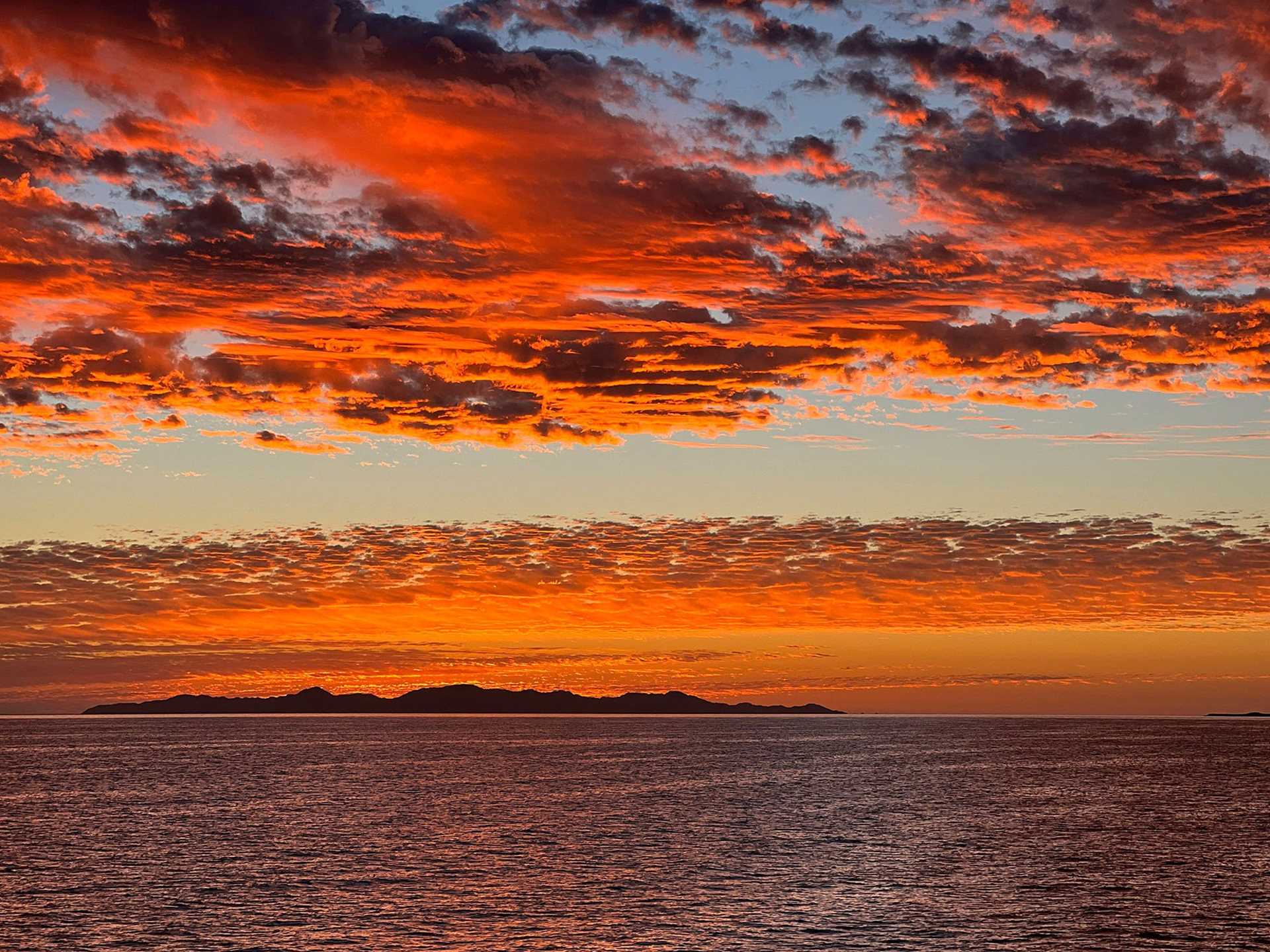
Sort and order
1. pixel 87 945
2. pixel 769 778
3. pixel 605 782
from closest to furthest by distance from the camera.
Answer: pixel 87 945 < pixel 605 782 < pixel 769 778

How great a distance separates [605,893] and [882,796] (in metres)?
61.5

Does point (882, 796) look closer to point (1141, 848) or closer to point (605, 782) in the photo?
point (605, 782)

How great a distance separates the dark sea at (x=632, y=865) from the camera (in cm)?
5244

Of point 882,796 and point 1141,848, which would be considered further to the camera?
point 882,796

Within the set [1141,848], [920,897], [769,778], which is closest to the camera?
[920,897]

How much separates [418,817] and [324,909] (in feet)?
131

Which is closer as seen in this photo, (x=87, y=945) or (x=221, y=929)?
(x=87, y=945)

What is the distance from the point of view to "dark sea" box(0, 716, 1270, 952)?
2064 inches

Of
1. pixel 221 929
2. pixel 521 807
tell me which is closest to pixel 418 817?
pixel 521 807

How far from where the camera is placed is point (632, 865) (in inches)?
2790

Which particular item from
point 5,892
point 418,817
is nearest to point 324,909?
point 5,892

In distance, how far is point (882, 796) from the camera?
117m

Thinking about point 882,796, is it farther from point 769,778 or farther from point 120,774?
point 120,774

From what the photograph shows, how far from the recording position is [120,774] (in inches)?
5910
